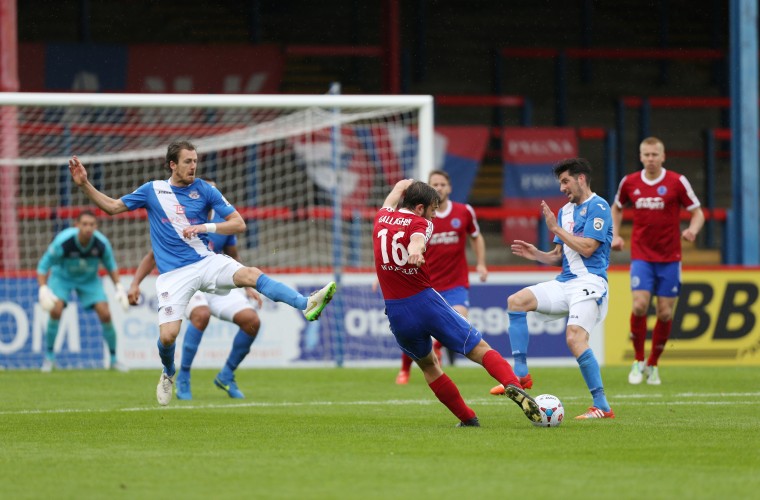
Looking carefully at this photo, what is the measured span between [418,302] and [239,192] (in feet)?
41.1

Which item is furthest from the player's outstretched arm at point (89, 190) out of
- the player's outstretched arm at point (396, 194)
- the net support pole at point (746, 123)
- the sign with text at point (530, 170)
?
the sign with text at point (530, 170)

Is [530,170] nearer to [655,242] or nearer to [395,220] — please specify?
[655,242]

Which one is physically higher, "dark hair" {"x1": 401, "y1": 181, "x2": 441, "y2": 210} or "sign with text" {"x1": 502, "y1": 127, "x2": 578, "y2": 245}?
"sign with text" {"x1": 502, "y1": 127, "x2": 578, "y2": 245}

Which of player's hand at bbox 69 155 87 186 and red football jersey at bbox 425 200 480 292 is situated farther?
red football jersey at bbox 425 200 480 292

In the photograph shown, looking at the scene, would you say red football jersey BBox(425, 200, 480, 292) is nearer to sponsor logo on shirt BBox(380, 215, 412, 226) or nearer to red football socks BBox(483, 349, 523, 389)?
red football socks BBox(483, 349, 523, 389)

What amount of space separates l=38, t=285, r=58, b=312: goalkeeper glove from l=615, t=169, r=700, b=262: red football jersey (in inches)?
272

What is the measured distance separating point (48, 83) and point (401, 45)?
7.54 m

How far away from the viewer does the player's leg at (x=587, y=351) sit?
9961mm

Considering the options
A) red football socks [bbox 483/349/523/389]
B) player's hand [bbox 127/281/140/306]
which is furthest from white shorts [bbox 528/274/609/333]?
player's hand [bbox 127/281/140/306]

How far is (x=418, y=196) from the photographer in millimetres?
8953

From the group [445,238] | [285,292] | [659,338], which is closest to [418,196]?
[285,292]

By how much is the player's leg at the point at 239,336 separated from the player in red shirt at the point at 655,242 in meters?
3.99

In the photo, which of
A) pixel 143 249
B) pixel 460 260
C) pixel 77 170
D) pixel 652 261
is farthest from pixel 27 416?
pixel 143 249

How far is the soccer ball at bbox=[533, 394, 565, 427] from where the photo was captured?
919 cm
